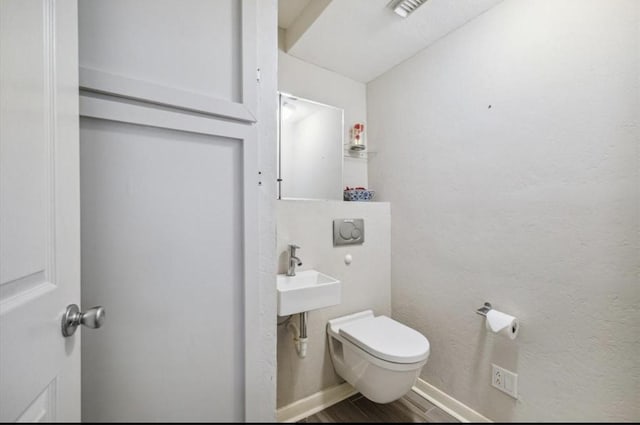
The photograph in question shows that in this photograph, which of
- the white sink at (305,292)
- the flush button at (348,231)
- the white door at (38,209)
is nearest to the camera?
the white door at (38,209)

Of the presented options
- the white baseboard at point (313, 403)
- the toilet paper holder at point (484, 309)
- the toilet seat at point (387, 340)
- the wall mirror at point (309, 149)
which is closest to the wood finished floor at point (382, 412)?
the white baseboard at point (313, 403)

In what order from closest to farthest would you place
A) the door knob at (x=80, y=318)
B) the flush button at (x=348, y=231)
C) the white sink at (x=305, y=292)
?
the door knob at (x=80, y=318) → the white sink at (x=305, y=292) → the flush button at (x=348, y=231)

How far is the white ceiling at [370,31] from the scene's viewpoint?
125cm

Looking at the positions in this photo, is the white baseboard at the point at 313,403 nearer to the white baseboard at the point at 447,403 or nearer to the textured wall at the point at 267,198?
the white baseboard at the point at 447,403

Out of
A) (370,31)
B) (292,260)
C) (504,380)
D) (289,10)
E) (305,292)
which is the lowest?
(504,380)

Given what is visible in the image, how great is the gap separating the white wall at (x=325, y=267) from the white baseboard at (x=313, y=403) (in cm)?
3

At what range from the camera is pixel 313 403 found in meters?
1.42

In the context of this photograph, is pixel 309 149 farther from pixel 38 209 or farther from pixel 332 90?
A: pixel 38 209

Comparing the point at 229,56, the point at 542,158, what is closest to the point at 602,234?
the point at 542,158

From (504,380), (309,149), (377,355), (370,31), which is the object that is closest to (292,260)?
(377,355)

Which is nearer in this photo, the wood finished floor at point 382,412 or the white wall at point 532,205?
the white wall at point 532,205

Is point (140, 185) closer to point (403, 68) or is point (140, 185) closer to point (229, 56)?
point (229, 56)

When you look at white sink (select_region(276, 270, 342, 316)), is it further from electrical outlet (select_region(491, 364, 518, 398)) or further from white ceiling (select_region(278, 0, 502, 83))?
white ceiling (select_region(278, 0, 502, 83))

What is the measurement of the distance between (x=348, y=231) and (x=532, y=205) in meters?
0.90
